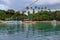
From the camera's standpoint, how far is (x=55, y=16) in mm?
109250

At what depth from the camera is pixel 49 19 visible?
110m

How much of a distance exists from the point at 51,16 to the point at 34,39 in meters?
80.6

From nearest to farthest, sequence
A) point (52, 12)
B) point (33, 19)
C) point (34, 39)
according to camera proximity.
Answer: point (34, 39), point (33, 19), point (52, 12)

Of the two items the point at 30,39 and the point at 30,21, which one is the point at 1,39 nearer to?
the point at 30,39

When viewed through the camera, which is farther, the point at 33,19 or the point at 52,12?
the point at 52,12

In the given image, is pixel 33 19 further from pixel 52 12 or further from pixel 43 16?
pixel 52 12

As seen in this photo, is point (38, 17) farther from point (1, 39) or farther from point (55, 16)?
point (1, 39)

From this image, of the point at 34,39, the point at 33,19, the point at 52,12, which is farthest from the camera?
the point at 52,12

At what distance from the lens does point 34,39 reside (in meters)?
28.3

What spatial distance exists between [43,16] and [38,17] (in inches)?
105

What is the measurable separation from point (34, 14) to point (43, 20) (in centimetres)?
649

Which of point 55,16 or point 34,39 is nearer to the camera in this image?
point 34,39

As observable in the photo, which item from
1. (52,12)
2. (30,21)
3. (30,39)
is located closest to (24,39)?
(30,39)

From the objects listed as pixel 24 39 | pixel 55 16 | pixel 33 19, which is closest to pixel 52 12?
pixel 55 16
